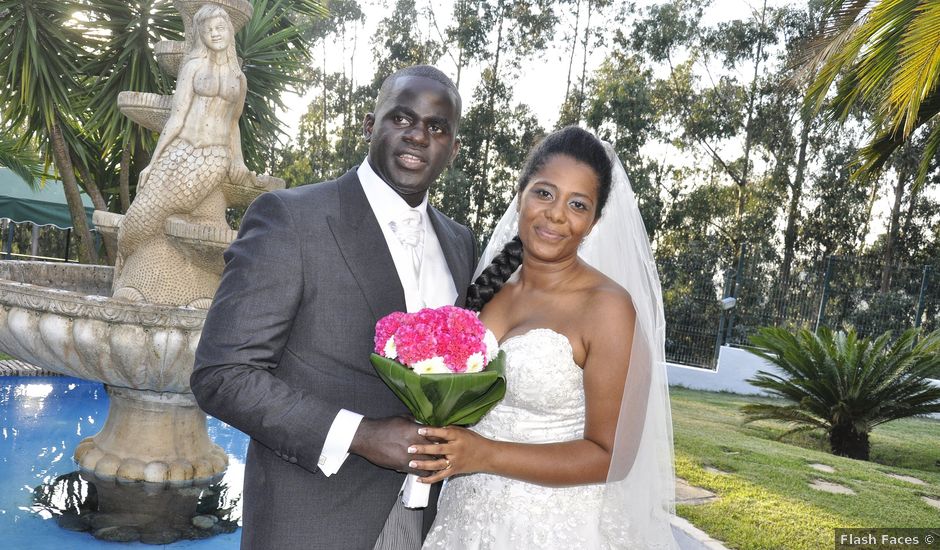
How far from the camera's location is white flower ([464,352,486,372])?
76.0 inches

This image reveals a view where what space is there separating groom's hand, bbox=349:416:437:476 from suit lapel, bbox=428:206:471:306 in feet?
2.56

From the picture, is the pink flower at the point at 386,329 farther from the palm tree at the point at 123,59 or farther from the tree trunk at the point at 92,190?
the palm tree at the point at 123,59

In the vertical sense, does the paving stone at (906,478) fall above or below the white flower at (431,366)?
below

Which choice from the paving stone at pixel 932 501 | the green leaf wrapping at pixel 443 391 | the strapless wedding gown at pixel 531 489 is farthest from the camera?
the paving stone at pixel 932 501

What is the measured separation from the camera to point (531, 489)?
9.36ft

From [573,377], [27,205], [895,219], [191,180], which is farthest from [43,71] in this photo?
[895,219]

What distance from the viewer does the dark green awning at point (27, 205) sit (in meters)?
15.8

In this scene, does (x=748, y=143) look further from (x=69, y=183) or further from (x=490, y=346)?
(x=490, y=346)

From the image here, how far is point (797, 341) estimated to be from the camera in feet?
32.2

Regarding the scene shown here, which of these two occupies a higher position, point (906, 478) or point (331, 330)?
point (331, 330)

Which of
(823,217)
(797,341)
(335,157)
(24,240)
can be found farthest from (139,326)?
(24,240)

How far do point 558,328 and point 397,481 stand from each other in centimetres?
77

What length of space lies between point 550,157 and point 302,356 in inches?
43.4

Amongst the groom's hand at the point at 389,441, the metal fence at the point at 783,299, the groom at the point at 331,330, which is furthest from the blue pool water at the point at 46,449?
the metal fence at the point at 783,299
